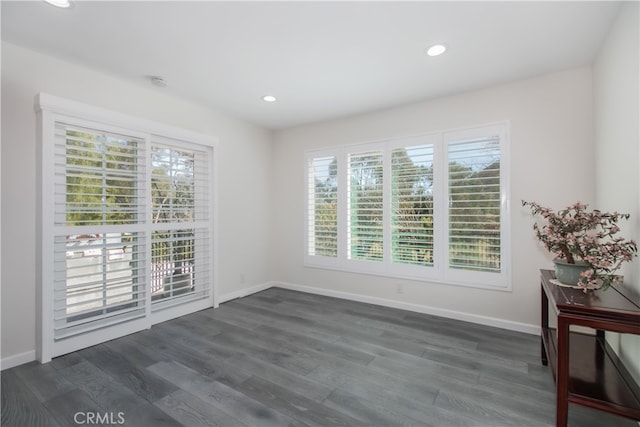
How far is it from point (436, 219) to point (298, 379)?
2.37 meters

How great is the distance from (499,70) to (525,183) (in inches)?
46.2

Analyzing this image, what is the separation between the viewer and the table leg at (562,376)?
5.06ft

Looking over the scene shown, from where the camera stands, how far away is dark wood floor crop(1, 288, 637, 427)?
1854 mm

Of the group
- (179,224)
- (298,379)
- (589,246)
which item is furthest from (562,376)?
(179,224)

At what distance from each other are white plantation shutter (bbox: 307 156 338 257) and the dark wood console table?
288cm

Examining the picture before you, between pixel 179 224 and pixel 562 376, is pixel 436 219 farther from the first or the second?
pixel 179 224

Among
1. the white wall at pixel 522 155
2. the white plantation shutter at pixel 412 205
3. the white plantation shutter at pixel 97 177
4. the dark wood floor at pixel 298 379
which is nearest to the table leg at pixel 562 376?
the dark wood floor at pixel 298 379

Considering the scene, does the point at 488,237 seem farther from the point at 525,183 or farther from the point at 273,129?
the point at 273,129

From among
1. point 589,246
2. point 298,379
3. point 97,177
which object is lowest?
point 298,379

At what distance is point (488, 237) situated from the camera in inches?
128

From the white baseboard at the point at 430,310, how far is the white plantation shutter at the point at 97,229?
2.35 meters

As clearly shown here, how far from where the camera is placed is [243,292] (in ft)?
14.7

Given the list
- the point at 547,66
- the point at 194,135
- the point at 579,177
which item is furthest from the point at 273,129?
the point at 579,177

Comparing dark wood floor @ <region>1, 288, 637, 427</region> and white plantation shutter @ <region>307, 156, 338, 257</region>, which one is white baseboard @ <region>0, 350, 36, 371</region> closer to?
dark wood floor @ <region>1, 288, 637, 427</region>
